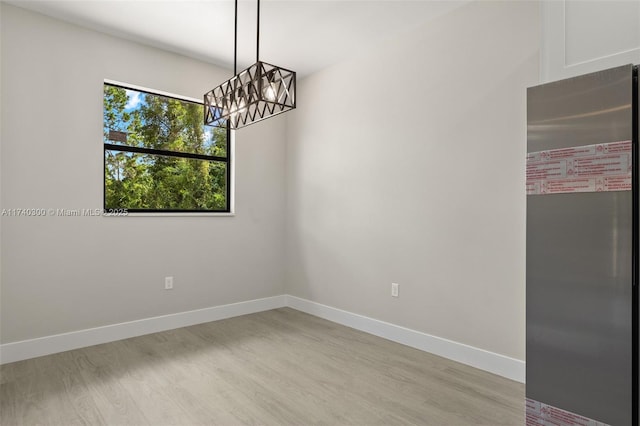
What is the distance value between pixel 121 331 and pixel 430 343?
263 centimetres

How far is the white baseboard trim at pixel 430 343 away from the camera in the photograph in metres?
2.59

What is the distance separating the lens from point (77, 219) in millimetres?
3115

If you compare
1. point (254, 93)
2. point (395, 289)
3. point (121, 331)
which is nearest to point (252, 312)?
point (121, 331)

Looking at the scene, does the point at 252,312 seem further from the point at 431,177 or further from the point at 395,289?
the point at 431,177

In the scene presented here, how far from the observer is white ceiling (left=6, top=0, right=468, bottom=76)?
2.80 metres

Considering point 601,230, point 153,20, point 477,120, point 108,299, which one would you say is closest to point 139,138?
point 153,20

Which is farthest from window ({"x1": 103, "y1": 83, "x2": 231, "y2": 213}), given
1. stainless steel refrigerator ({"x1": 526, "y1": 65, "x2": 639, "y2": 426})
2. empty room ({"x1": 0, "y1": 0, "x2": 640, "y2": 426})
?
stainless steel refrigerator ({"x1": 526, "y1": 65, "x2": 639, "y2": 426})

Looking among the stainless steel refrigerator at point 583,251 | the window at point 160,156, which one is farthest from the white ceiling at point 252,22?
the stainless steel refrigerator at point 583,251

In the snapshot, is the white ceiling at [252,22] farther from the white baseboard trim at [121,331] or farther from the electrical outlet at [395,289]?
the white baseboard trim at [121,331]

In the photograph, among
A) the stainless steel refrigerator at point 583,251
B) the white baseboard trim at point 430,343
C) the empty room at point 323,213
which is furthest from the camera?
the white baseboard trim at point 430,343

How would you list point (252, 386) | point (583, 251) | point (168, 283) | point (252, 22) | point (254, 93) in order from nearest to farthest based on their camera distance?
point (583, 251) < point (254, 93) < point (252, 386) < point (252, 22) < point (168, 283)

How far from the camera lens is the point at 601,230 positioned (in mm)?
1353

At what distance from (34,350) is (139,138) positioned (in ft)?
6.32

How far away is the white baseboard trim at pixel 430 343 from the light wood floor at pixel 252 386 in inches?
2.9
